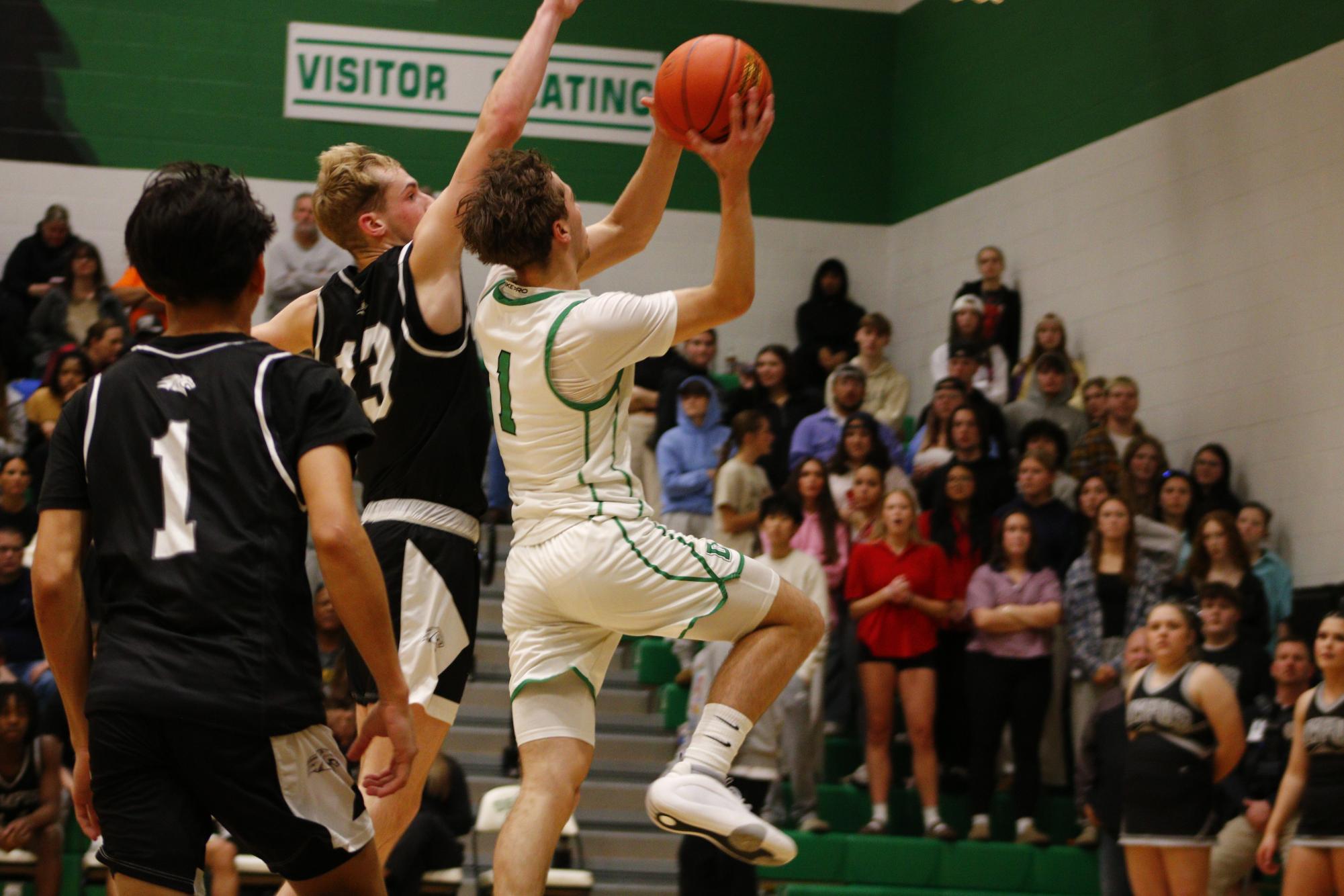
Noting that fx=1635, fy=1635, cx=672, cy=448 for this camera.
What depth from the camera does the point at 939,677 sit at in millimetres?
9641

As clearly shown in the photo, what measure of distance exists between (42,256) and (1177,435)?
8822mm

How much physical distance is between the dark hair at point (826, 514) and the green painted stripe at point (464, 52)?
6450 millimetres

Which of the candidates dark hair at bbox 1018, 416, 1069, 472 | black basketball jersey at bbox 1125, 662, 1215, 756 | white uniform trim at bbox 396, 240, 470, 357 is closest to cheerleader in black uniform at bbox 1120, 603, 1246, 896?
black basketball jersey at bbox 1125, 662, 1215, 756

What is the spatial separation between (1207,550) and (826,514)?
7.16 feet

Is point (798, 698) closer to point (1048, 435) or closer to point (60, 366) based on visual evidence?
point (1048, 435)

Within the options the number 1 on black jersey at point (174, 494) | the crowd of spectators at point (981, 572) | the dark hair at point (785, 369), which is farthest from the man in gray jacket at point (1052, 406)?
the number 1 on black jersey at point (174, 494)

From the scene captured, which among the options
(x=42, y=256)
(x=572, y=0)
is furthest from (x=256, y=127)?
(x=572, y=0)

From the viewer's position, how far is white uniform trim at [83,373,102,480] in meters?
3.02

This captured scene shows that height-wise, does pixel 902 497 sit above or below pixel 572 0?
below

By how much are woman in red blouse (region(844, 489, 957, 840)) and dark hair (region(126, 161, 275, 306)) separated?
655 cm

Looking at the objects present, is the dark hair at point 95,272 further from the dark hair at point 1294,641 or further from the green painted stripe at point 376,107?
the dark hair at point 1294,641

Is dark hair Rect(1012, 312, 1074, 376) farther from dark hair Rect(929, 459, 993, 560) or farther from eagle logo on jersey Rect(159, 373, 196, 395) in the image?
eagle logo on jersey Rect(159, 373, 196, 395)

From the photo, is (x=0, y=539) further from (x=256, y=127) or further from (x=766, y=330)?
(x=766, y=330)

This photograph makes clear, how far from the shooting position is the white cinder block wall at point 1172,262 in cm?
1041
